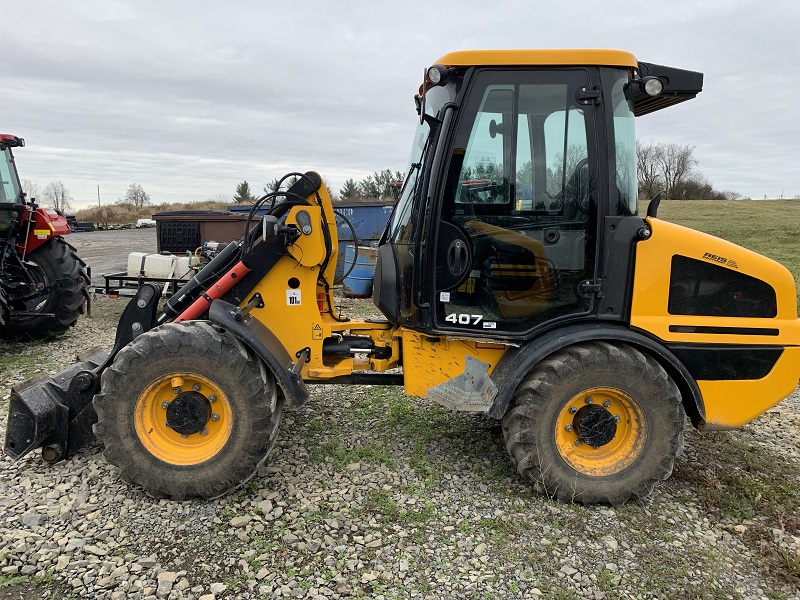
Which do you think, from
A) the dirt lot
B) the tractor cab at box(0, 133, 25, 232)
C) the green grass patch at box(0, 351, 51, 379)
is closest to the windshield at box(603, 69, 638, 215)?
the green grass patch at box(0, 351, 51, 379)

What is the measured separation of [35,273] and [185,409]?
5.19 m

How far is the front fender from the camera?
326 cm

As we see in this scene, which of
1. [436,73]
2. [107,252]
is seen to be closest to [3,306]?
[436,73]

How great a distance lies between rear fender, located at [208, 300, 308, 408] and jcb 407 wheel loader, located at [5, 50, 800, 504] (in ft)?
0.04

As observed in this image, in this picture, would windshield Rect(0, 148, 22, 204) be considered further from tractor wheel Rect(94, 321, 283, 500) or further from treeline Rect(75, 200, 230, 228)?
treeline Rect(75, 200, 230, 228)

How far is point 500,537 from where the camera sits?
3074mm

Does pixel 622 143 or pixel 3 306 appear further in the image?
pixel 3 306

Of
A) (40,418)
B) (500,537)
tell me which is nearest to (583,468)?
(500,537)

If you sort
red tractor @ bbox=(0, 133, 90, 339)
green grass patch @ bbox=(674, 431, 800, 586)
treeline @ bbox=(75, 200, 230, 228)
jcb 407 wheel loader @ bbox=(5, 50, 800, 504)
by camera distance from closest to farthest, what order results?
green grass patch @ bbox=(674, 431, 800, 586) < jcb 407 wheel loader @ bbox=(5, 50, 800, 504) < red tractor @ bbox=(0, 133, 90, 339) < treeline @ bbox=(75, 200, 230, 228)

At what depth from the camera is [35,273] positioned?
717 centimetres

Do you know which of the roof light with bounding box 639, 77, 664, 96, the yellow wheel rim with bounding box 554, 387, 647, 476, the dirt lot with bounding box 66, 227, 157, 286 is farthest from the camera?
the dirt lot with bounding box 66, 227, 157, 286

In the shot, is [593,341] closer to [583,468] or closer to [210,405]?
[583,468]

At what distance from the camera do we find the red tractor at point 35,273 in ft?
22.9

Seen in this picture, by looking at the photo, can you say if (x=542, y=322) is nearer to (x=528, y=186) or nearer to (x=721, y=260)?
(x=528, y=186)
